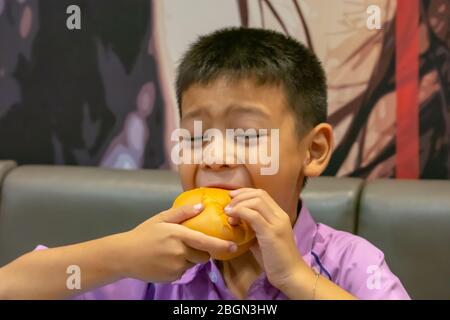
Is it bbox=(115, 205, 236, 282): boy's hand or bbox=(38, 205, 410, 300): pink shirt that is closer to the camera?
bbox=(115, 205, 236, 282): boy's hand

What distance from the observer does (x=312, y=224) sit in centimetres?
100

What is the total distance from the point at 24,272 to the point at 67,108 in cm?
76

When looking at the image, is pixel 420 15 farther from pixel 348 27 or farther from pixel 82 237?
pixel 82 237

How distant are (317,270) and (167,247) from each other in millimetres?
255

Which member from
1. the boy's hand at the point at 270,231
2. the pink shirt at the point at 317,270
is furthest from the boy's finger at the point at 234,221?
the pink shirt at the point at 317,270

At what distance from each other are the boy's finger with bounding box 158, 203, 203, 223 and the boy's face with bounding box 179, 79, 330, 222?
6 cm

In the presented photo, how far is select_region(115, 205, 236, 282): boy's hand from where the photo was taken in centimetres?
80

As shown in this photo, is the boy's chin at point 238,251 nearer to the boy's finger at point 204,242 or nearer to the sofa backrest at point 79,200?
A: the boy's finger at point 204,242

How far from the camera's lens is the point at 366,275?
2.99 ft

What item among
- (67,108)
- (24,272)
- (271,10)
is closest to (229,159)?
(24,272)

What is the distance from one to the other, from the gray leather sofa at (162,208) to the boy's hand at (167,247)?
0.53 m

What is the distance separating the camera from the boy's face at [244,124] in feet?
2.87

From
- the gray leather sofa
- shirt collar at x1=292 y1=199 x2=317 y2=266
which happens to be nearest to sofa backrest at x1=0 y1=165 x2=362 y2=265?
the gray leather sofa

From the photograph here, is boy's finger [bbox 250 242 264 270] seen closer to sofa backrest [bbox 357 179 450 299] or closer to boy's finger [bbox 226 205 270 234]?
boy's finger [bbox 226 205 270 234]
